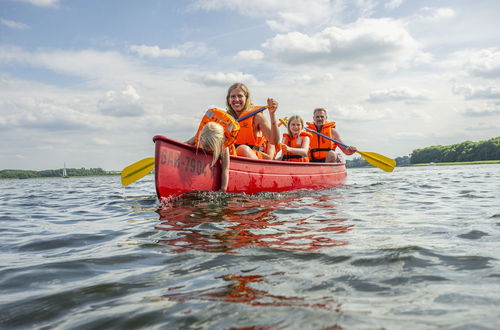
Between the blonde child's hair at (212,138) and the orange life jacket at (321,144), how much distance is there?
5.00m

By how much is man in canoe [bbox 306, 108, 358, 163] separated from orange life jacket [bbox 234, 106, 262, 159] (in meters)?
3.37

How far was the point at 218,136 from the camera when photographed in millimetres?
5723

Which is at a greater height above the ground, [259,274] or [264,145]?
[264,145]

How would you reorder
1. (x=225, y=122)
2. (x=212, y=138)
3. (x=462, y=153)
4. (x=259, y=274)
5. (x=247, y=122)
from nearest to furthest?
(x=259, y=274)
(x=212, y=138)
(x=225, y=122)
(x=247, y=122)
(x=462, y=153)

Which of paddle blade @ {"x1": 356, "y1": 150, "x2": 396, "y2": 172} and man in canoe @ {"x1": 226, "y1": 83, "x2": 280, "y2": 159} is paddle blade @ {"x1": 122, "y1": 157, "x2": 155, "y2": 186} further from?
paddle blade @ {"x1": 356, "y1": 150, "x2": 396, "y2": 172}

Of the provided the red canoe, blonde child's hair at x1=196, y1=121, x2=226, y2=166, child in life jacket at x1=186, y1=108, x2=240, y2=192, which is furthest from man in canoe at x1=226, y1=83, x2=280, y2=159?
blonde child's hair at x1=196, y1=121, x2=226, y2=166

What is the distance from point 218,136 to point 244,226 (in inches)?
87.2

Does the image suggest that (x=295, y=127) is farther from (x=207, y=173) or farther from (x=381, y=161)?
(x=381, y=161)

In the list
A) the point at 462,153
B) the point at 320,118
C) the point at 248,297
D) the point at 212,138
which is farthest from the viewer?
the point at 462,153

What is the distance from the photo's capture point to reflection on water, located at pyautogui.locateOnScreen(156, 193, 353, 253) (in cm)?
300

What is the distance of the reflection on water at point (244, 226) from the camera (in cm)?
300

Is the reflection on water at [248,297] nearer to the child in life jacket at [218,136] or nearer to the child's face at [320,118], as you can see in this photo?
the child in life jacket at [218,136]

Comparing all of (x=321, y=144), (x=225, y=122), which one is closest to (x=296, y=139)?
(x=321, y=144)

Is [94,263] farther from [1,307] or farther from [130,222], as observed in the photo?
[130,222]
